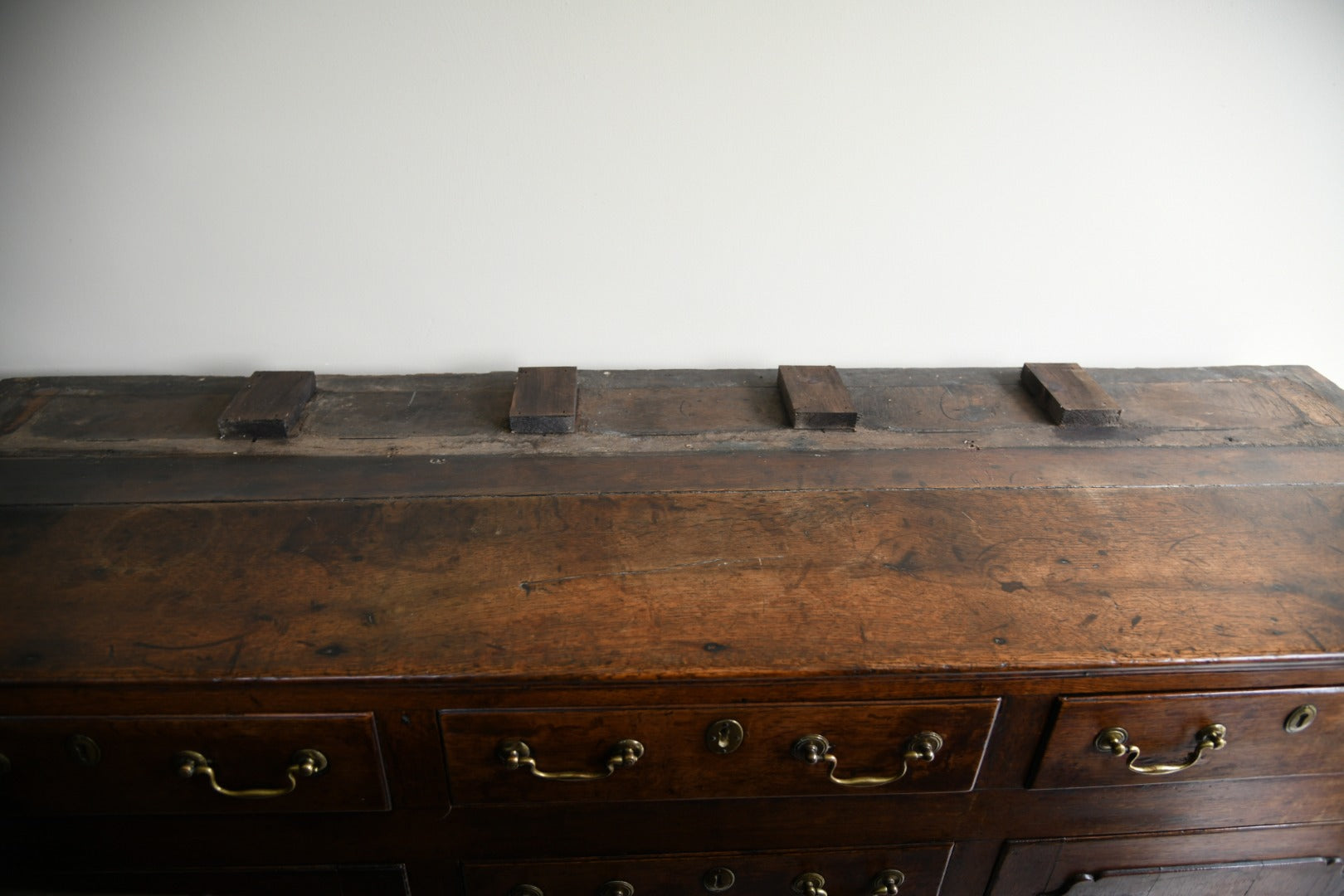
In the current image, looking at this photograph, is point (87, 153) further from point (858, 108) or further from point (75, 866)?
point (858, 108)

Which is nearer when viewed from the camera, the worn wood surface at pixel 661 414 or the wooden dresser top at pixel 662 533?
the wooden dresser top at pixel 662 533

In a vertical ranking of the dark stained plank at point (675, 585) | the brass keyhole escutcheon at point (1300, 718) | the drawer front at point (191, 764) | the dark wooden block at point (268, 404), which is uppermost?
the dark wooden block at point (268, 404)

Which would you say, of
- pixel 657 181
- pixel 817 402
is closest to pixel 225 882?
pixel 817 402

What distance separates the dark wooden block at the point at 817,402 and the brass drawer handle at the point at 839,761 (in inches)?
20.3

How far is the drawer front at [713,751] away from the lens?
0.97m

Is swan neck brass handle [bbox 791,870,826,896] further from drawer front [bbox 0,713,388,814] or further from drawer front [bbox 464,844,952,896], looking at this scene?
drawer front [bbox 0,713,388,814]

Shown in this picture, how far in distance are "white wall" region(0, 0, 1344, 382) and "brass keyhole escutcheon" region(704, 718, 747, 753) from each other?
76cm

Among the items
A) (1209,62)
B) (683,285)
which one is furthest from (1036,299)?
(683,285)

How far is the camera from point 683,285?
4.87 ft

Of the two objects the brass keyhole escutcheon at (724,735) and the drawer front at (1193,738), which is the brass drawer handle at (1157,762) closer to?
the drawer front at (1193,738)

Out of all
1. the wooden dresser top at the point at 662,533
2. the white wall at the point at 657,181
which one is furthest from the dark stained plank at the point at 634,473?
the white wall at the point at 657,181

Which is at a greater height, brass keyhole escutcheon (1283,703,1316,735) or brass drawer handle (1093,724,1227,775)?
brass keyhole escutcheon (1283,703,1316,735)

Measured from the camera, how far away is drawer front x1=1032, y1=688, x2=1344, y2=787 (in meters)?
1.01

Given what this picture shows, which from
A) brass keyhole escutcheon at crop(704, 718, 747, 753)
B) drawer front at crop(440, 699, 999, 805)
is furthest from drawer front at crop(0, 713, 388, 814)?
brass keyhole escutcheon at crop(704, 718, 747, 753)
